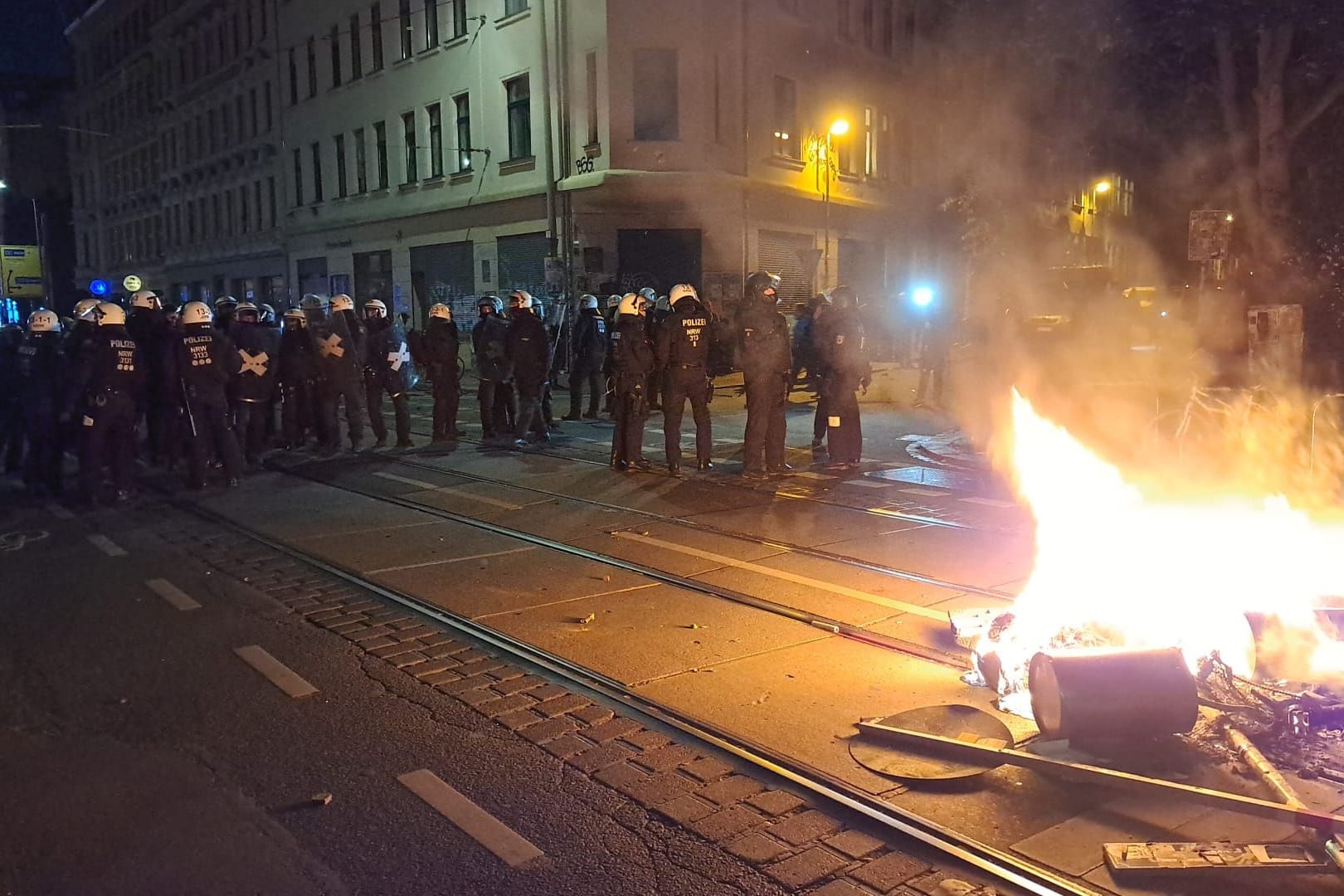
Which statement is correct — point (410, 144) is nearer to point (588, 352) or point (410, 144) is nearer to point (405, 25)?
point (405, 25)

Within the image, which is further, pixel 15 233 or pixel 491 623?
pixel 15 233

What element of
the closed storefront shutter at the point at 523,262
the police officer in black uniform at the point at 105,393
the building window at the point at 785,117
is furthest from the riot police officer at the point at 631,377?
the building window at the point at 785,117

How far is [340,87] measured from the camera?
33844mm

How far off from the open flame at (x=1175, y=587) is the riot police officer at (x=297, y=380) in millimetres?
8639

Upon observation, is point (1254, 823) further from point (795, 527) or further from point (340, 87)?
point (340, 87)

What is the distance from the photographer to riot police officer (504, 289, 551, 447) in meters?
13.2

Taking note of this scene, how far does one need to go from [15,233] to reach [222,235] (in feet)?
76.4

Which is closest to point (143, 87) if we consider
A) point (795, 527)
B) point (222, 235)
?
point (222, 235)

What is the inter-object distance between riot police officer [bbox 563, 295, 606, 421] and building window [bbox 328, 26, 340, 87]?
71.3 ft

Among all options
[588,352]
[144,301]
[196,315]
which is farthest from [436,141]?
[196,315]

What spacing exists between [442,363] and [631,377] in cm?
351

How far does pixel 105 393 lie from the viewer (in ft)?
32.9

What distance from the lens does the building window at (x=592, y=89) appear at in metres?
24.4

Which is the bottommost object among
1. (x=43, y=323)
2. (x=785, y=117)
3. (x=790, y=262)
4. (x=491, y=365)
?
(x=491, y=365)
